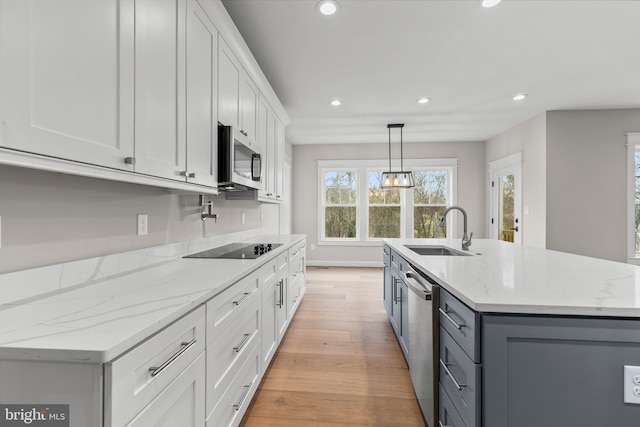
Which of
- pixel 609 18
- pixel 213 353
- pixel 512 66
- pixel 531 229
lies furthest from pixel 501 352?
pixel 531 229

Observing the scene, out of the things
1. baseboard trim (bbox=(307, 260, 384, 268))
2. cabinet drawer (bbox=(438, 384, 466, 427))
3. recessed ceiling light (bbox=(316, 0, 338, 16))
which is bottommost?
baseboard trim (bbox=(307, 260, 384, 268))

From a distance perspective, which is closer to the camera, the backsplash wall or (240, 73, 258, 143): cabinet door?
the backsplash wall

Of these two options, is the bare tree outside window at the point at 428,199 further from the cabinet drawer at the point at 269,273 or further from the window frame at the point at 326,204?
the cabinet drawer at the point at 269,273

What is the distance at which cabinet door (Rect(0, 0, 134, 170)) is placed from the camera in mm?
778

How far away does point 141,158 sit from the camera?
4.12 ft

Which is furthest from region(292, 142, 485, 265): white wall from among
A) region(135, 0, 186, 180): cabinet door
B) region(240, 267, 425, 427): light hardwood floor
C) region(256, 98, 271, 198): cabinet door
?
region(135, 0, 186, 180): cabinet door

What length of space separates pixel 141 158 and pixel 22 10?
1.84 ft

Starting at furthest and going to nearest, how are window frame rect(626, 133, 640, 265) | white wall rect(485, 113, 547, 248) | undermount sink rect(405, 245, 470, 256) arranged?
white wall rect(485, 113, 547, 248), window frame rect(626, 133, 640, 265), undermount sink rect(405, 245, 470, 256)

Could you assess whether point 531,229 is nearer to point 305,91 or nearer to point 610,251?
point 610,251

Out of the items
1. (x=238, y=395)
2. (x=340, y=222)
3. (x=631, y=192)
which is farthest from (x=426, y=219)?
(x=238, y=395)

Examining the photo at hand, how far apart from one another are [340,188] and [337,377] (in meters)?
4.68

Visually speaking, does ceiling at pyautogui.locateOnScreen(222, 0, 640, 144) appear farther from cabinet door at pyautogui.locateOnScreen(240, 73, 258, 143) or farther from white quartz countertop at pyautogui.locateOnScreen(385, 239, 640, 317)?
white quartz countertop at pyautogui.locateOnScreen(385, 239, 640, 317)

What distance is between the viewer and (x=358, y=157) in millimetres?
6309

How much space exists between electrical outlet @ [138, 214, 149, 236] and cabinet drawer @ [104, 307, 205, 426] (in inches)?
34.0
